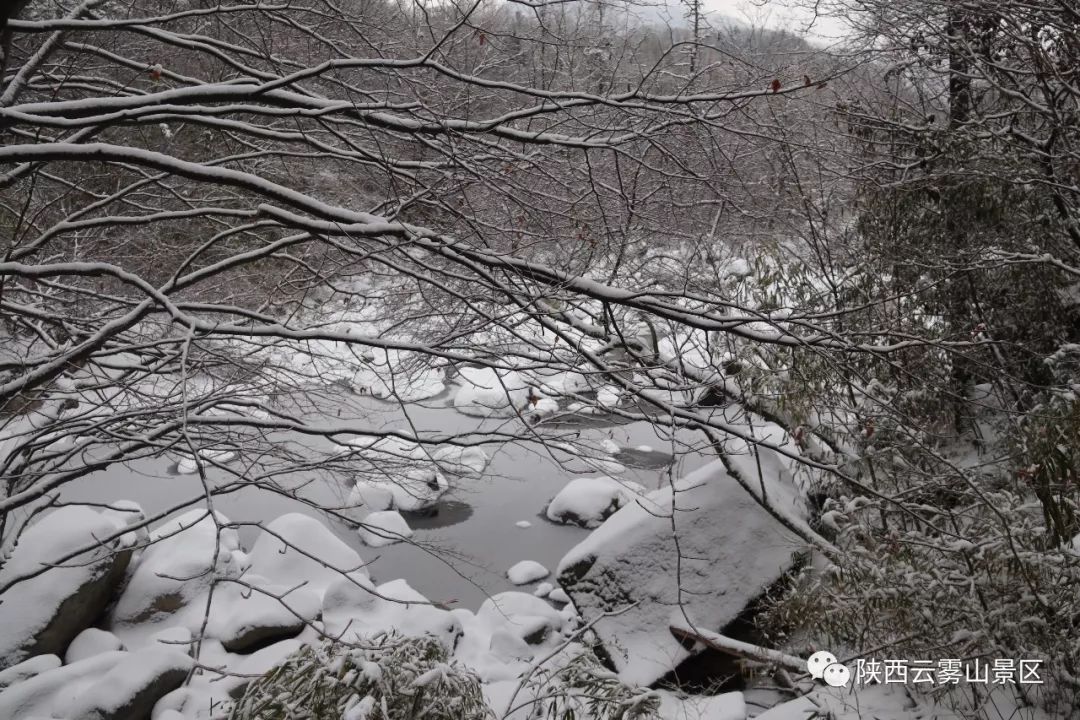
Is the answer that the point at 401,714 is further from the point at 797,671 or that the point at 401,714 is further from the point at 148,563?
the point at 148,563

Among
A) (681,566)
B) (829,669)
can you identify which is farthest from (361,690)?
(681,566)

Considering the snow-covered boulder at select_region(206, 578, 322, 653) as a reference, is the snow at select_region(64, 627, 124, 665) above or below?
below

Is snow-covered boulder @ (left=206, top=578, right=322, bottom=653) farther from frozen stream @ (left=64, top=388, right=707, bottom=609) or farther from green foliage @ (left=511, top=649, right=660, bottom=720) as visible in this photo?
green foliage @ (left=511, top=649, right=660, bottom=720)

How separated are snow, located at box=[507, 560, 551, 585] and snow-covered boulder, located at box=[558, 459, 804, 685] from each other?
1.61 m

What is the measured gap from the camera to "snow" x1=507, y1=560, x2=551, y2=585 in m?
7.60

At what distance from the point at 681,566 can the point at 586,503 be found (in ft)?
10.5

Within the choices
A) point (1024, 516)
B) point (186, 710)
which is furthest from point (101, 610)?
point (1024, 516)

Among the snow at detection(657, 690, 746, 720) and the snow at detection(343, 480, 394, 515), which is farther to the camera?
the snow at detection(343, 480, 394, 515)

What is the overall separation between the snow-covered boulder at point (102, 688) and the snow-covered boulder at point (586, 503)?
473cm

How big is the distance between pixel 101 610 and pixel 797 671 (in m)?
5.52

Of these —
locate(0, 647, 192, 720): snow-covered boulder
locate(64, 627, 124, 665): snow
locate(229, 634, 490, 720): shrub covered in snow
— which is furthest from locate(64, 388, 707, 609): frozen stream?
locate(229, 634, 490, 720): shrub covered in snow

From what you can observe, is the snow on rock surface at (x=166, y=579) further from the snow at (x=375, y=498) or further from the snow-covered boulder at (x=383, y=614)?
the snow at (x=375, y=498)

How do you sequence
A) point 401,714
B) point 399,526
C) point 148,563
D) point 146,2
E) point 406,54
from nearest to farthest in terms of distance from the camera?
point 401,714, point 406,54, point 146,2, point 148,563, point 399,526

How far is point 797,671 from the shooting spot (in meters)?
4.72
